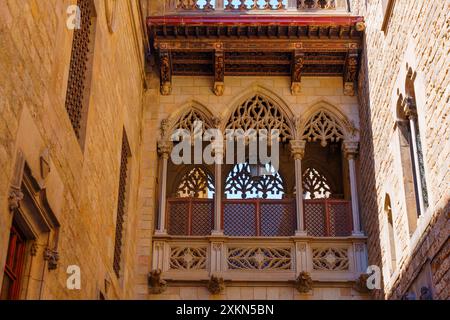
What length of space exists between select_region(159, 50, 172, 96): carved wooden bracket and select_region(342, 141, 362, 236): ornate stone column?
3.39m

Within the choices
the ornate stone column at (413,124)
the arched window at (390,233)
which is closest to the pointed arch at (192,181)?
the arched window at (390,233)

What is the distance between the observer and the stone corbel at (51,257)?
270 inches

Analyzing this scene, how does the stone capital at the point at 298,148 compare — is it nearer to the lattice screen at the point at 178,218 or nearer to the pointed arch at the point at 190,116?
the pointed arch at the point at 190,116

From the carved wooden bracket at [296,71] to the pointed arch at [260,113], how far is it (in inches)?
14.2

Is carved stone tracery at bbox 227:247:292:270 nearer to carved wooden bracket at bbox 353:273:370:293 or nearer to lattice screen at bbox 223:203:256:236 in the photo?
lattice screen at bbox 223:203:256:236

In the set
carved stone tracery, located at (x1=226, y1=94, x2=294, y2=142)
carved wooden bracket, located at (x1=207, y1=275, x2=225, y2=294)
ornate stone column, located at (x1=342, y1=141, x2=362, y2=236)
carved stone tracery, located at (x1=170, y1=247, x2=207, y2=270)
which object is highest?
carved stone tracery, located at (x1=226, y1=94, x2=294, y2=142)

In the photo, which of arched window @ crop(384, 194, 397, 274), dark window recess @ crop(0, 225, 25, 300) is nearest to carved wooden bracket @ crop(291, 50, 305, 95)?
arched window @ crop(384, 194, 397, 274)

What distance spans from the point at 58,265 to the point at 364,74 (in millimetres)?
7347

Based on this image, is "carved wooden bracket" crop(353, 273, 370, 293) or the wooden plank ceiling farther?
the wooden plank ceiling

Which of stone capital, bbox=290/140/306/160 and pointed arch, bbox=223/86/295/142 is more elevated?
pointed arch, bbox=223/86/295/142

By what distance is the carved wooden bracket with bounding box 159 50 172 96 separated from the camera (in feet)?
44.2

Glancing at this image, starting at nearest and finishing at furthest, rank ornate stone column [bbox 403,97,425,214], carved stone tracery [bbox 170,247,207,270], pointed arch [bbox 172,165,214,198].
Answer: ornate stone column [bbox 403,97,425,214]
carved stone tracery [bbox 170,247,207,270]
pointed arch [bbox 172,165,214,198]

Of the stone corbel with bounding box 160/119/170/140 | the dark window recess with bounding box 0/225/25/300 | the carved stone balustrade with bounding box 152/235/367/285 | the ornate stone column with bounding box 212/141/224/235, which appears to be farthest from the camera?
the stone corbel with bounding box 160/119/170/140

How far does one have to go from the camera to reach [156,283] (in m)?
12.1
